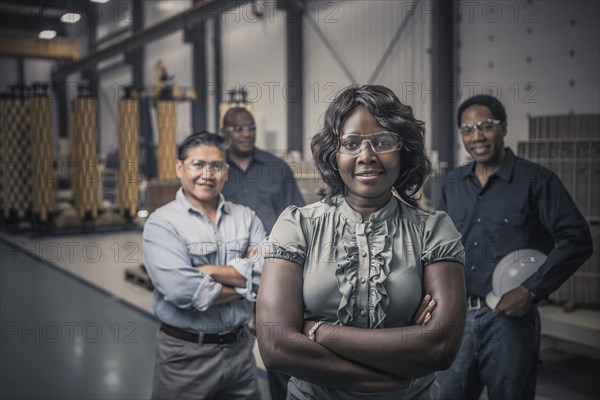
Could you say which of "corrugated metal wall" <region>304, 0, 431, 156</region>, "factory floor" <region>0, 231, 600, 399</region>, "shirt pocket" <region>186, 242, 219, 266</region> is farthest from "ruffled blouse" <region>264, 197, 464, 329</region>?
"corrugated metal wall" <region>304, 0, 431, 156</region>

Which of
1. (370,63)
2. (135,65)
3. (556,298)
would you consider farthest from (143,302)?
(135,65)

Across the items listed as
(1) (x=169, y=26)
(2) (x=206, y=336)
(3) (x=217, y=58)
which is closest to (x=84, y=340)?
(2) (x=206, y=336)

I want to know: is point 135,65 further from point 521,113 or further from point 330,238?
point 330,238

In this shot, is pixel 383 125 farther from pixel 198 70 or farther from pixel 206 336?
pixel 198 70

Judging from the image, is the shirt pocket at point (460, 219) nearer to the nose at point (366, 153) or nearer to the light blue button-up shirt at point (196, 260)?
the light blue button-up shirt at point (196, 260)

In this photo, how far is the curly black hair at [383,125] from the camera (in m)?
1.53

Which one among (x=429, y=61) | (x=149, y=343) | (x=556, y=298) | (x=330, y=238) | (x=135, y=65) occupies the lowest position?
(x=149, y=343)

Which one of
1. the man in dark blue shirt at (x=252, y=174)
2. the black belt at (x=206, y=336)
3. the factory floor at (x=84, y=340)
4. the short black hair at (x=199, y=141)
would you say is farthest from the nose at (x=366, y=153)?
the factory floor at (x=84, y=340)

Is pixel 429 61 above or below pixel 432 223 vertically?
above

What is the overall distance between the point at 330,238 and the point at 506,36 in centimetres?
602

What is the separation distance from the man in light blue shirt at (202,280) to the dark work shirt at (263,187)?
0.64 metres

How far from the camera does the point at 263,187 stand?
3523 mm

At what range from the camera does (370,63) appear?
9031mm

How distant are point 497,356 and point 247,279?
118cm
